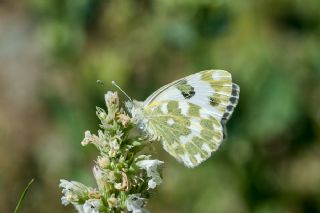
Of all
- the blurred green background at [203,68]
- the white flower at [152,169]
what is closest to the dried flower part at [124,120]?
the white flower at [152,169]

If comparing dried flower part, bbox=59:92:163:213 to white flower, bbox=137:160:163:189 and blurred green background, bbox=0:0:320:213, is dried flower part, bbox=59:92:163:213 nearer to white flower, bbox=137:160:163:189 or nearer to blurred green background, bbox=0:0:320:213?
white flower, bbox=137:160:163:189

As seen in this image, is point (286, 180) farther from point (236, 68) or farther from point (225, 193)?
point (236, 68)

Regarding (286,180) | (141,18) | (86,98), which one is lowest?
(286,180)

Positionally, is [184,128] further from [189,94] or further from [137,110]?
[137,110]

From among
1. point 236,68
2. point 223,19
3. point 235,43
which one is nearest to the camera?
point 223,19

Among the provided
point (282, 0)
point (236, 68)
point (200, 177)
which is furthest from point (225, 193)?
point (282, 0)

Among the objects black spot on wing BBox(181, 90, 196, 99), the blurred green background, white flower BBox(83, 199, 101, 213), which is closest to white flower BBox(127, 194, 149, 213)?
white flower BBox(83, 199, 101, 213)

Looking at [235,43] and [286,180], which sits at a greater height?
[235,43]

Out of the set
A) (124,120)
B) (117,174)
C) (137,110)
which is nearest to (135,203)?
(117,174)
